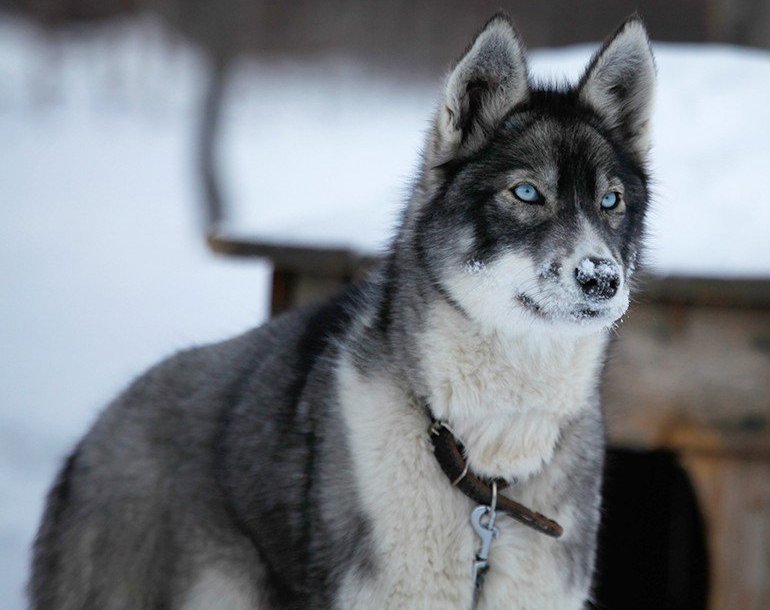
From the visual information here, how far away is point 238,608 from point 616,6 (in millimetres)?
7045

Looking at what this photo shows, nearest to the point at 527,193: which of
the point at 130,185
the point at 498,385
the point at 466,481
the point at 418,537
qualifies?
the point at 498,385

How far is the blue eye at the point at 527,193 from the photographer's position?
2.50m

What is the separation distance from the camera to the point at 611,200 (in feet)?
8.44

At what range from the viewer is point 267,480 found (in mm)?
2832

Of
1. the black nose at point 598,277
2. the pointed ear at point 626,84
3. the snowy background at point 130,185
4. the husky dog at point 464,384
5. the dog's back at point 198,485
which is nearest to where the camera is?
the black nose at point 598,277

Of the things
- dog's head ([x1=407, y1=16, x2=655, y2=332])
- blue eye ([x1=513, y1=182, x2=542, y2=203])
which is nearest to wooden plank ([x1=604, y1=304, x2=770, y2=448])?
dog's head ([x1=407, y1=16, x2=655, y2=332])

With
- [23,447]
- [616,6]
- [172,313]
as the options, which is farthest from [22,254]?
[616,6]

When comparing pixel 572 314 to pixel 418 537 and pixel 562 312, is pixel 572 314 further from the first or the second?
pixel 418 537

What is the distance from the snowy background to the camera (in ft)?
30.1

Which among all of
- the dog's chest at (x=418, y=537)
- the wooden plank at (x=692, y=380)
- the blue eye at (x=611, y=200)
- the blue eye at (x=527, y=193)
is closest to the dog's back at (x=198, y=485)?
the dog's chest at (x=418, y=537)

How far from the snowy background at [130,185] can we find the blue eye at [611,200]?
15.7ft

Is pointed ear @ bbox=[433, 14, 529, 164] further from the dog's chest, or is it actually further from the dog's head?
the dog's chest

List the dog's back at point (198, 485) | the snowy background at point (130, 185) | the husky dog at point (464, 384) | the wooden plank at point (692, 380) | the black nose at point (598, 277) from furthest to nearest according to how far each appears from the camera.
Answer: the snowy background at point (130, 185), the wooden plank at point (692, 380), the dog's back at point (198, 485), the husky dog at point (464, 384), the black nose at point (598, 277)

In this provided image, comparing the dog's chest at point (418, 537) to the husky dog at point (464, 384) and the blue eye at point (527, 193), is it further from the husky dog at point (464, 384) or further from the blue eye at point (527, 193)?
the blue eye at point (527, 193)
